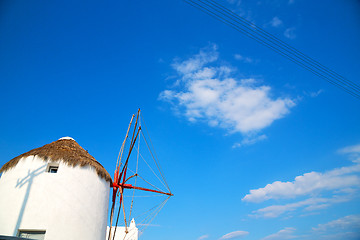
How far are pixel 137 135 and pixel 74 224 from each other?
31.9 ft

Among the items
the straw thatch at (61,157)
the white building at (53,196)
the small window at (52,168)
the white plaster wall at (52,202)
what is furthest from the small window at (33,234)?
the straw thatch at (61,157)

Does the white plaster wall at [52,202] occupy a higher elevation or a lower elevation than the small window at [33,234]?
higher

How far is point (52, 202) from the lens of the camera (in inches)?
495

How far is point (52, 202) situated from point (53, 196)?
1.04 feet

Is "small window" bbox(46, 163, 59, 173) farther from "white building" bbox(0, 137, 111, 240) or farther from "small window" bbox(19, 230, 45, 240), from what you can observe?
"small window" bbox(19, 230, 45, 240)

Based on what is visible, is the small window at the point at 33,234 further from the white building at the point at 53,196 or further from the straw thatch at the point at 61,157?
the straw thatch at the point at 61,157

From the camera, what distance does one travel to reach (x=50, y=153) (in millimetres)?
14141

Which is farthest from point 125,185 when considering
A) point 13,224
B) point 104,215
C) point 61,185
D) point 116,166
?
point 13,224

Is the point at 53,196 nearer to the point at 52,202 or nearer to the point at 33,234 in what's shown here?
the point at 52,202

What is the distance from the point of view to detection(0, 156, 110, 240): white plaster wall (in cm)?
1204

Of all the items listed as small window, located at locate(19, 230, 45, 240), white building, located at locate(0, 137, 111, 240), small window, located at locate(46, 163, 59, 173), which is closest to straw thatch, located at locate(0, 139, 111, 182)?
white building, located at locate(0, 137, 111, 240)

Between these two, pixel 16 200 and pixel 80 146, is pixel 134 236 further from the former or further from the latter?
pixel 16 200

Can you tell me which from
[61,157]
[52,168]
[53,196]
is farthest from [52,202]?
[61,157]

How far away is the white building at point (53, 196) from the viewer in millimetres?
12016
